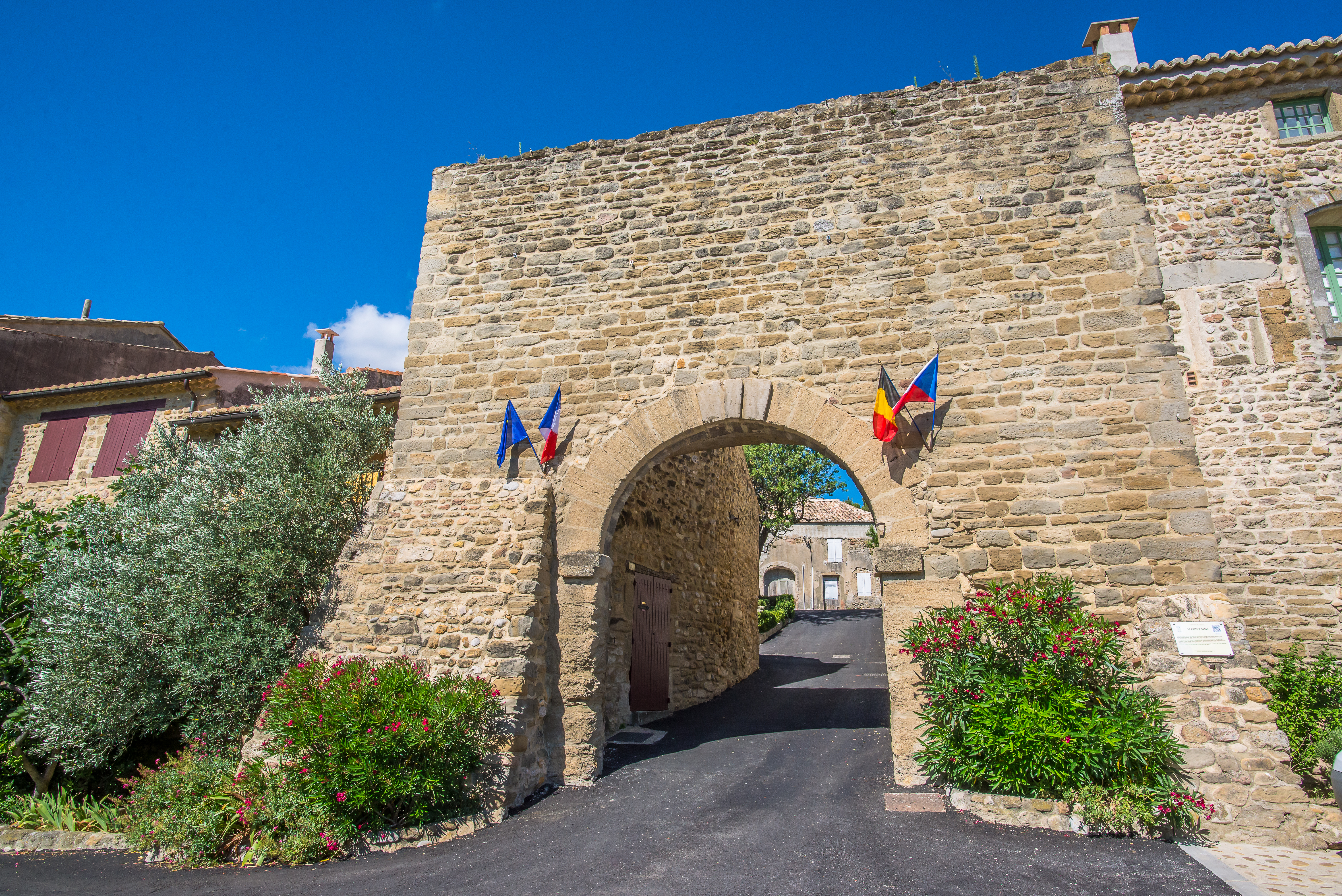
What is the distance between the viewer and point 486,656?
5.66 m

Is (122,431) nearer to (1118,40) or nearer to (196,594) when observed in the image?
(196,594)

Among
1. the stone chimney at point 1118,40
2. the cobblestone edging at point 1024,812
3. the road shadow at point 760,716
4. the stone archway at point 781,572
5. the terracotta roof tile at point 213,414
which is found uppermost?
the stone chimney at point 1118,40

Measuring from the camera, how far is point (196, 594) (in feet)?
20.7

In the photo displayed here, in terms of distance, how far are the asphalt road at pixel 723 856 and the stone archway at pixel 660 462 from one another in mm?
527

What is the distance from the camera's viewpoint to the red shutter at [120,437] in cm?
1246

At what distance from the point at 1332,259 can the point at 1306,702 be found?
6.21 m

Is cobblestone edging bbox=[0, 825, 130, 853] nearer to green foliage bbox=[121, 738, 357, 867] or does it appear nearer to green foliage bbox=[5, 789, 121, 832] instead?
green foliage bbox=[5, 789, 121, 832]

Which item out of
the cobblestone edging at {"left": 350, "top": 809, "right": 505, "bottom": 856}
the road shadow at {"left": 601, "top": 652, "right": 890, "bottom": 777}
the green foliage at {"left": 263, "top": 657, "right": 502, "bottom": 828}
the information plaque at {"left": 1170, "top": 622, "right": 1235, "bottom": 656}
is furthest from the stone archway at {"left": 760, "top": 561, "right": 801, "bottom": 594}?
the cobblestone edging at {"left": 350, "top": 809, "right": 505, "bottom": 856}

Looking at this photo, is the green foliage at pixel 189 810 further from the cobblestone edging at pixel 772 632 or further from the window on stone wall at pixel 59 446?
the cobblestone edging at pixel 772 632

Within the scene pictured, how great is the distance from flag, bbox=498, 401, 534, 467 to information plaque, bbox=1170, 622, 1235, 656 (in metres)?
5.29

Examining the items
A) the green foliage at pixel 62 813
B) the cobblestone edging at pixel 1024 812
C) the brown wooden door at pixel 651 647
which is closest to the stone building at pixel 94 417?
the brown wooden door at pixel 651 647

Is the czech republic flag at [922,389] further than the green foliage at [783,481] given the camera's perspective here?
No

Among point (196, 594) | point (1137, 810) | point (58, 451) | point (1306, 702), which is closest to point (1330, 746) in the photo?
point (1306, 702)

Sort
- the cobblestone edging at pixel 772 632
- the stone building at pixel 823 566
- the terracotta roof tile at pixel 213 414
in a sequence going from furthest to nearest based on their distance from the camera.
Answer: the stone building at pixel 823 566 < the cobblestone edging at pixel 772 632 < the terracotta roof tile at pixel 213 414
